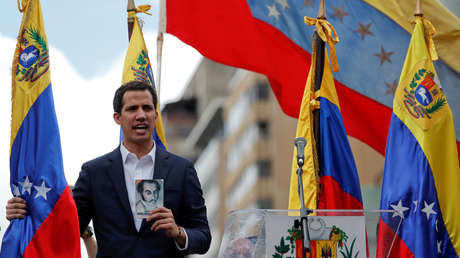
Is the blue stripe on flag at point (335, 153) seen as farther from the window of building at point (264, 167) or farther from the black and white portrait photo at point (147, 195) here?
the window of building at point (264, 167)

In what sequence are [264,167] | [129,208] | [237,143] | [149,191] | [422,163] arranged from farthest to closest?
[237,143] < [264,167] < [422,163] < [129,208] < [149,191]

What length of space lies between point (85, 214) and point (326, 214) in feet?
5.12

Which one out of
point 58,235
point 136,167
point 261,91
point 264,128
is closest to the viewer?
point 136,167

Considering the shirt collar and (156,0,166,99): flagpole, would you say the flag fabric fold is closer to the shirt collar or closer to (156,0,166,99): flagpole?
(156,0,166,99): flagpole

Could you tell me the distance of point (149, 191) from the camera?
5.97m

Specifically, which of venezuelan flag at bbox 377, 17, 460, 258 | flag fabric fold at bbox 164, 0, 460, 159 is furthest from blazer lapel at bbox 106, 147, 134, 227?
flag fabric fold at bbox 164, 0, 460, 159

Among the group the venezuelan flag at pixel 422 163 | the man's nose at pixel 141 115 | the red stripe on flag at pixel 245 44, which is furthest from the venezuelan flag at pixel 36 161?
the red stripe on flag at pixel 245 44

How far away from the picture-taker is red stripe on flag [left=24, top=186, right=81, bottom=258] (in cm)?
707

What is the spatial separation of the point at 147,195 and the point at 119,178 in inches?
22.3

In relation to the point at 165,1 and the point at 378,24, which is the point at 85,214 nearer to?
the point at 165,1

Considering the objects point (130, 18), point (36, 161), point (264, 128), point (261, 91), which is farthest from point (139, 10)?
point (261, 91)

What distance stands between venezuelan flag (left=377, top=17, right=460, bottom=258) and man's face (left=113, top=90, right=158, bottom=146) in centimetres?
288

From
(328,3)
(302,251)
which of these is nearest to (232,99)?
(328,3)

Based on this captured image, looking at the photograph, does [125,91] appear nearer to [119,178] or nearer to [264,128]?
[119,178]
